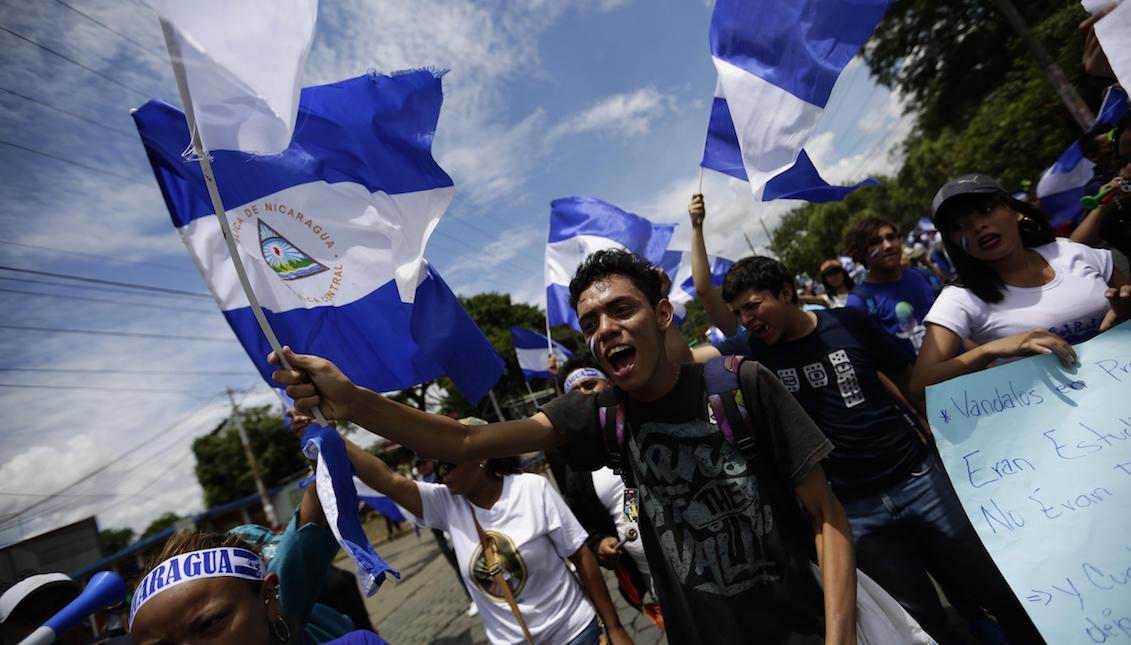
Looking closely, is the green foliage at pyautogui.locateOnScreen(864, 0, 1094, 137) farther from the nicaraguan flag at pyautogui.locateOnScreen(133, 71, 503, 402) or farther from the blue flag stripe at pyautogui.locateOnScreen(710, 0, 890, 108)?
the nicaraguan flag at pyautogui.locateOnScreen(133, 71, 503, 402)

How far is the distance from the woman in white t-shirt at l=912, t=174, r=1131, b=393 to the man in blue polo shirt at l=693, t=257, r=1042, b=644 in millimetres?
343

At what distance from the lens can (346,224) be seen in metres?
2.30

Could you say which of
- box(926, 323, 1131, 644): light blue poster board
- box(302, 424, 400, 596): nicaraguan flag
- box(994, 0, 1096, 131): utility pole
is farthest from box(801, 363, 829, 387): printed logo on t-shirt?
box(994, 0, 1096, 131): utility pole

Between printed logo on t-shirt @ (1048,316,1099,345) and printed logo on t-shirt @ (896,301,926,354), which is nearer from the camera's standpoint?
printed logo on t-shirt @ (1048,316,1099,345)

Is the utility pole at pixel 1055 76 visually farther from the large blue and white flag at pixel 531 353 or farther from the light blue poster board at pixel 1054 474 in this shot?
the light blue poster board at pixel 1054 474

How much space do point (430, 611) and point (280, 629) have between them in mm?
6523

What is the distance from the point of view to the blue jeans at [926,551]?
204 cm

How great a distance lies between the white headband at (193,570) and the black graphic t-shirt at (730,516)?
3.96ft

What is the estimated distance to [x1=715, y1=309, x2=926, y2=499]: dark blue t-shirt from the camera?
2.27m

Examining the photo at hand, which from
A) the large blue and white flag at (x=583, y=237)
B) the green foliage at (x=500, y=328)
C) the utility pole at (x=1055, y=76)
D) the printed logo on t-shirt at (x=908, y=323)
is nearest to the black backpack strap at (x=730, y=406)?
the printed logo on t-shirt at (x=908, y=323)

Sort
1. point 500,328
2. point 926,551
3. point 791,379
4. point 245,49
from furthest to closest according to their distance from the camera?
point 500,328 < point 791,379 < point 926,551 < point 245,49

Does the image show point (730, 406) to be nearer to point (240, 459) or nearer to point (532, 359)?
point (532, 359)

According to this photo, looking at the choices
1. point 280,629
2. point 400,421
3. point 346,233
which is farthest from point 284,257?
point 280,629

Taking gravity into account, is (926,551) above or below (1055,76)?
below
